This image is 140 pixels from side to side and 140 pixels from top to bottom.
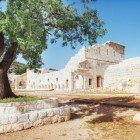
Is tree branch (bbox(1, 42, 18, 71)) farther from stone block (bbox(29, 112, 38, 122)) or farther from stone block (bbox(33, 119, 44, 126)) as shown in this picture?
stone block (bbox(33, 119, 44, 126))

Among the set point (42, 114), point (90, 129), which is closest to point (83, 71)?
point (42, 114)

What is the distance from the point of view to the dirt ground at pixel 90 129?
10.2 meters

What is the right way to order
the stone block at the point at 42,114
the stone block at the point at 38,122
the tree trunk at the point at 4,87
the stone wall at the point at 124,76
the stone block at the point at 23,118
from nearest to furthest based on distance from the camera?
the stone block at the point at 23,118 < the stone block at the point at 38,122 < the stone block at the point at 42,114 < the tree trunk at the point at 4,87 < the stone wall at the point at 124,76

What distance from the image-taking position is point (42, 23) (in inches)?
489

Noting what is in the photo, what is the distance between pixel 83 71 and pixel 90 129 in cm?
4157

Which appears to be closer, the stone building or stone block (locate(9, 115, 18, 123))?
stone block (locate(9, 115, 18, 123))

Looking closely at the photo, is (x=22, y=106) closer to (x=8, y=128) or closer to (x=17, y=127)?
(x=17, y=127)

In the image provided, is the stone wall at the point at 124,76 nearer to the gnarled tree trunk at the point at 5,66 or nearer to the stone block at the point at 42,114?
the gnarled tree trunk at the point at 5,66

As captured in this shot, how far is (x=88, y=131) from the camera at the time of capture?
10977 mm

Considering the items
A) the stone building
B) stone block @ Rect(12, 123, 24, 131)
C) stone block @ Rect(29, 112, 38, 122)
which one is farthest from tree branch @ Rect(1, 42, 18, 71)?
the stone building

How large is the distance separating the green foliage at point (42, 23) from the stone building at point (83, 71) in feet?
110

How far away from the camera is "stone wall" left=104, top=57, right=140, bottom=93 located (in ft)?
110

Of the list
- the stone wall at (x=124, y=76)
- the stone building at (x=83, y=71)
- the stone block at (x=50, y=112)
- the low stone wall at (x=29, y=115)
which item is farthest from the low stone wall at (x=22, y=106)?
the stone building at (x=83, y=71)

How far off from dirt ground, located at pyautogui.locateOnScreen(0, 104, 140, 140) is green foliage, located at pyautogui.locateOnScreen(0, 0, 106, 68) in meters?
3.51
